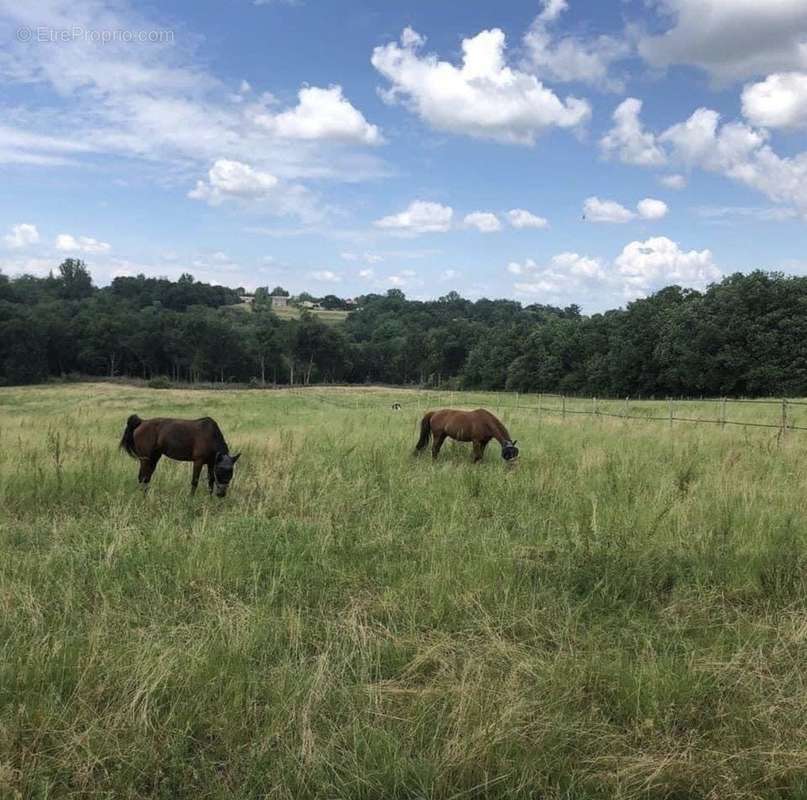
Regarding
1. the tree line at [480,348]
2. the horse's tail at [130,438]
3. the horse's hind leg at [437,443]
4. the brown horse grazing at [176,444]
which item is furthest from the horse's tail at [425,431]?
the tree line at [480,348]

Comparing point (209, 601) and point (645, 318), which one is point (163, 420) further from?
point (645, 318)

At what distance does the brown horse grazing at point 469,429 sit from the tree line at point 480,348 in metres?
55.0

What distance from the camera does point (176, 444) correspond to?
8.69 meters

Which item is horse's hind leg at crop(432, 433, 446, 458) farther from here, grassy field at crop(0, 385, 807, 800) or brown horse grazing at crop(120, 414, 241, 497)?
brown horse grazing at crop(120, 414, 241, 497)

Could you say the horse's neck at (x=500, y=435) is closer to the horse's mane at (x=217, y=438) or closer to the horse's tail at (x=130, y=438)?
the horse's mane at (x=217, y=438)

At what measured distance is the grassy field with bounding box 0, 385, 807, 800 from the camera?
2689 millimetres

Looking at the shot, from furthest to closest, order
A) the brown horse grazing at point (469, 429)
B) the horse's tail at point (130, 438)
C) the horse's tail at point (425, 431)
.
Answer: the horse's tail at point (425, 431) → the brown horse grazing at point (469, 429) → the horse's tail at point (130, 438)

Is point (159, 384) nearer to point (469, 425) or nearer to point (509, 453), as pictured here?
point (469, 425)

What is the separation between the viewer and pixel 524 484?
8477 mm

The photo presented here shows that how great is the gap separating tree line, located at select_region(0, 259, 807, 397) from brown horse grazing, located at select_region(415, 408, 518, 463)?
55.0m

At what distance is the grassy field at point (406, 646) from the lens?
2689 mm

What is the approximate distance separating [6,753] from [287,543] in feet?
9.85

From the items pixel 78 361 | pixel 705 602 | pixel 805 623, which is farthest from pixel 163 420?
pixel 78 361

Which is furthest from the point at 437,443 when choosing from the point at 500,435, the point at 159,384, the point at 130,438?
the point at 159,384
